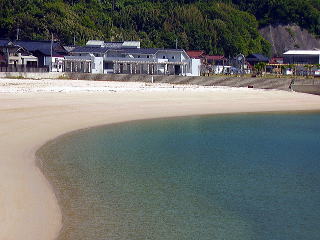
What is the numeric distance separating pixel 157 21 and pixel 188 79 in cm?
4816

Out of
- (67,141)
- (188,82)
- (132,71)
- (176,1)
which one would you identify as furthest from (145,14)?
(67,141)

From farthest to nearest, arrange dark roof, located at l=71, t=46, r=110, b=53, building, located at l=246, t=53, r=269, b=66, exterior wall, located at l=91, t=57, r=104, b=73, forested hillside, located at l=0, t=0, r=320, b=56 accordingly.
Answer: forested hillside, located at l=0, t=0, r=320, b=56 < building, located at l=246, t=53, r=269, b=66 < dark roof, located at l=71, t=46, r=110, b=53 < exterior wall, located at l=91, t=57, r=104, b=73

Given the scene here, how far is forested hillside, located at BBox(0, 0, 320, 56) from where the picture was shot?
308 feet

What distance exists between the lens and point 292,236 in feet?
43.3

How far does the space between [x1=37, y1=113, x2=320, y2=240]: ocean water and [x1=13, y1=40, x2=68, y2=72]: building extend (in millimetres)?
43498

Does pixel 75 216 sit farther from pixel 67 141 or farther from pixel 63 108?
pixel 63 108

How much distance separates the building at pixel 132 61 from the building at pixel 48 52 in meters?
1.19

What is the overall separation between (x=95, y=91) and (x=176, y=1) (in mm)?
82736

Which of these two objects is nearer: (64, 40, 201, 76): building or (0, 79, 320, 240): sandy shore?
(0, 79, 320, 240): sandy shore

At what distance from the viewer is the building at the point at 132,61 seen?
71188mm

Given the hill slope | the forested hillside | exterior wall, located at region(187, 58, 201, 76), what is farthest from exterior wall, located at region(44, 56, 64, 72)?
the hill slope

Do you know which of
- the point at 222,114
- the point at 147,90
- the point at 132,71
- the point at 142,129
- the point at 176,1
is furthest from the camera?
the point at 176,1

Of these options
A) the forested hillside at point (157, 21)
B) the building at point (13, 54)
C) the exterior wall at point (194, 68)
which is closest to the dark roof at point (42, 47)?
the building at point (13, 54)

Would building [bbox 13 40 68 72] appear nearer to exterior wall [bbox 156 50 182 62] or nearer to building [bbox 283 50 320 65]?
exterior wall [bbox 156 50 182 62]
